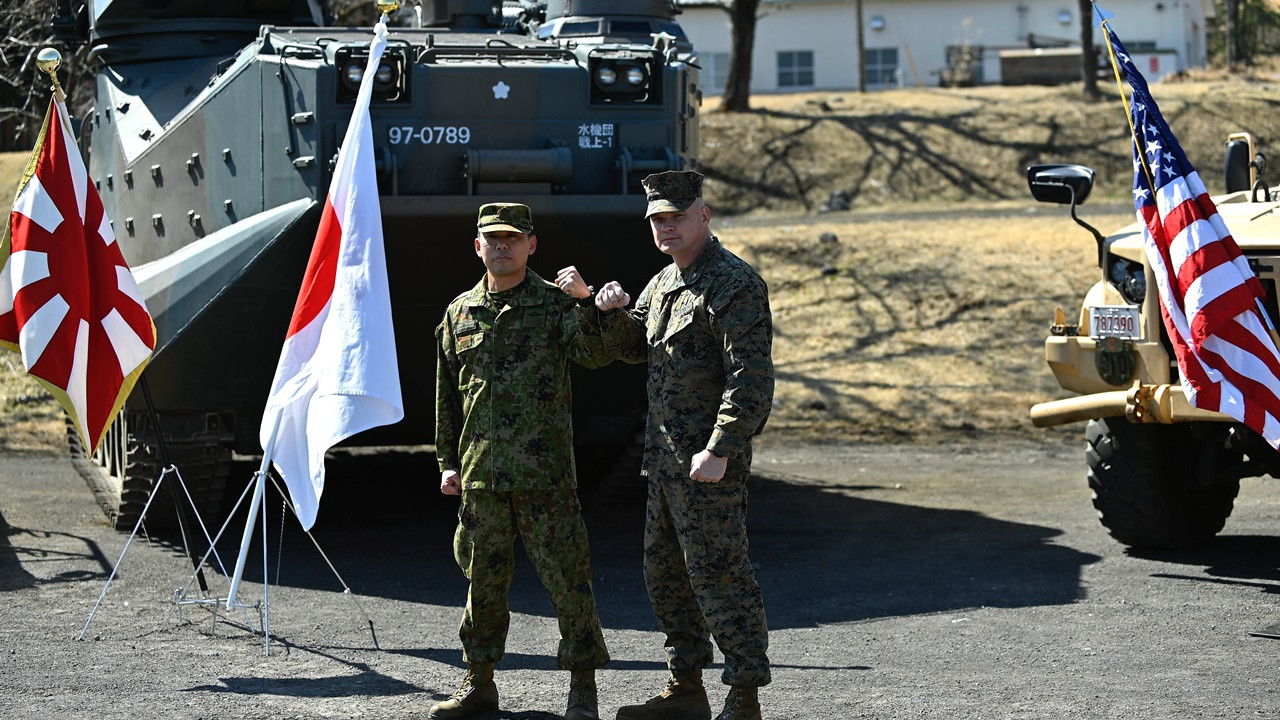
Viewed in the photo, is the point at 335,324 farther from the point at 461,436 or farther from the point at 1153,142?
the point at 1153,142

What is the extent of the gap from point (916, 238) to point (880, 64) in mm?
27123

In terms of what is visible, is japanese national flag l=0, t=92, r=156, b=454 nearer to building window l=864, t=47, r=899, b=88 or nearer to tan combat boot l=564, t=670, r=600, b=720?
tan combat boot l=564, t=670, r=600, b=720

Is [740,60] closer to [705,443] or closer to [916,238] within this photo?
[916,238]

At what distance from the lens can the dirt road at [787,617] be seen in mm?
5906

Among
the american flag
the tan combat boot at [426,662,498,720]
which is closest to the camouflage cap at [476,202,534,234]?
the tan combat boot at [426,662,498,720]

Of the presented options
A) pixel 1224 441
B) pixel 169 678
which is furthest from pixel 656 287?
pixel 1224 441

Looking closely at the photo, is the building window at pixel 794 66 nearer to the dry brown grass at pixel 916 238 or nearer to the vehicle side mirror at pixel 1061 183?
the dry brown grass at pixel 916 238

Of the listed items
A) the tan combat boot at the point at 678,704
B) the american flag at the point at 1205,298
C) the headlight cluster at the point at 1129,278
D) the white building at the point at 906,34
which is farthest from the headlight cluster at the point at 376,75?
the white building at the point at 906,34

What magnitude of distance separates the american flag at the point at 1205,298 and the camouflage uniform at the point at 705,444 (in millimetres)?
2159

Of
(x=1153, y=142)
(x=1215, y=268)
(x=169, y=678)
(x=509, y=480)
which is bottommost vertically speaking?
(x=169, y=678)

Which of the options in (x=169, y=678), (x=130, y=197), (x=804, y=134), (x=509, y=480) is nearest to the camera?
(x=509, y=480)

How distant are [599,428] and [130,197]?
296cm

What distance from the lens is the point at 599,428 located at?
9625 millimetres

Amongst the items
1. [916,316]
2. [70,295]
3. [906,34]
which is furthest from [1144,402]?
[906,34]
